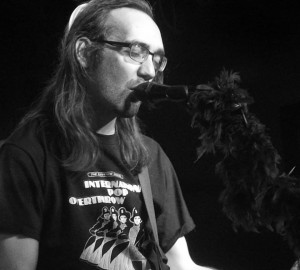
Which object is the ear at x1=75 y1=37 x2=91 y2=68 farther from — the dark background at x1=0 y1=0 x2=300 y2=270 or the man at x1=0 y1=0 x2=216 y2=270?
the dark background at x1=0 y1=0 x2=300 y2=270

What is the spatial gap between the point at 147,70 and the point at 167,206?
520 millimetres

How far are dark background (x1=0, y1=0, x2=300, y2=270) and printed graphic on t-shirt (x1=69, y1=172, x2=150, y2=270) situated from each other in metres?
1.23

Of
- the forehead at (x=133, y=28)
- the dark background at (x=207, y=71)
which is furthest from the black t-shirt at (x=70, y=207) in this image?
the dark background at (x=207, y=71)

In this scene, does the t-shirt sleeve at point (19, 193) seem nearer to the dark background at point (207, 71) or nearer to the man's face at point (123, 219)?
the man's face at point (123, 219)

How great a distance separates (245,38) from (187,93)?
5.63 feet

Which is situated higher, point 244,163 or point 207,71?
point 244,163

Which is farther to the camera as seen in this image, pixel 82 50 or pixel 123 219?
pixel 82 50

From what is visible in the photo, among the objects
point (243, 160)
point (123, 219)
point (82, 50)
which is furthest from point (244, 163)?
point (82, 50)

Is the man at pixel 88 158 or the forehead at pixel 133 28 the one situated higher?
the forehead at pixel 133 28

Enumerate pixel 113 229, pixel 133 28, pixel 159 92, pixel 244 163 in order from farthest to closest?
pixel 133 28 < pixel 113 229 < pixel 159 92 < pixel 244 163

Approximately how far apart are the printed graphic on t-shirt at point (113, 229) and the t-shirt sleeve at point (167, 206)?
0.14m

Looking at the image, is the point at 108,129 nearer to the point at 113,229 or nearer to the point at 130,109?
the point at 130,109

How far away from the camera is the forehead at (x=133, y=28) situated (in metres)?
1.58

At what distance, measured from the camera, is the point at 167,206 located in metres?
1.70
